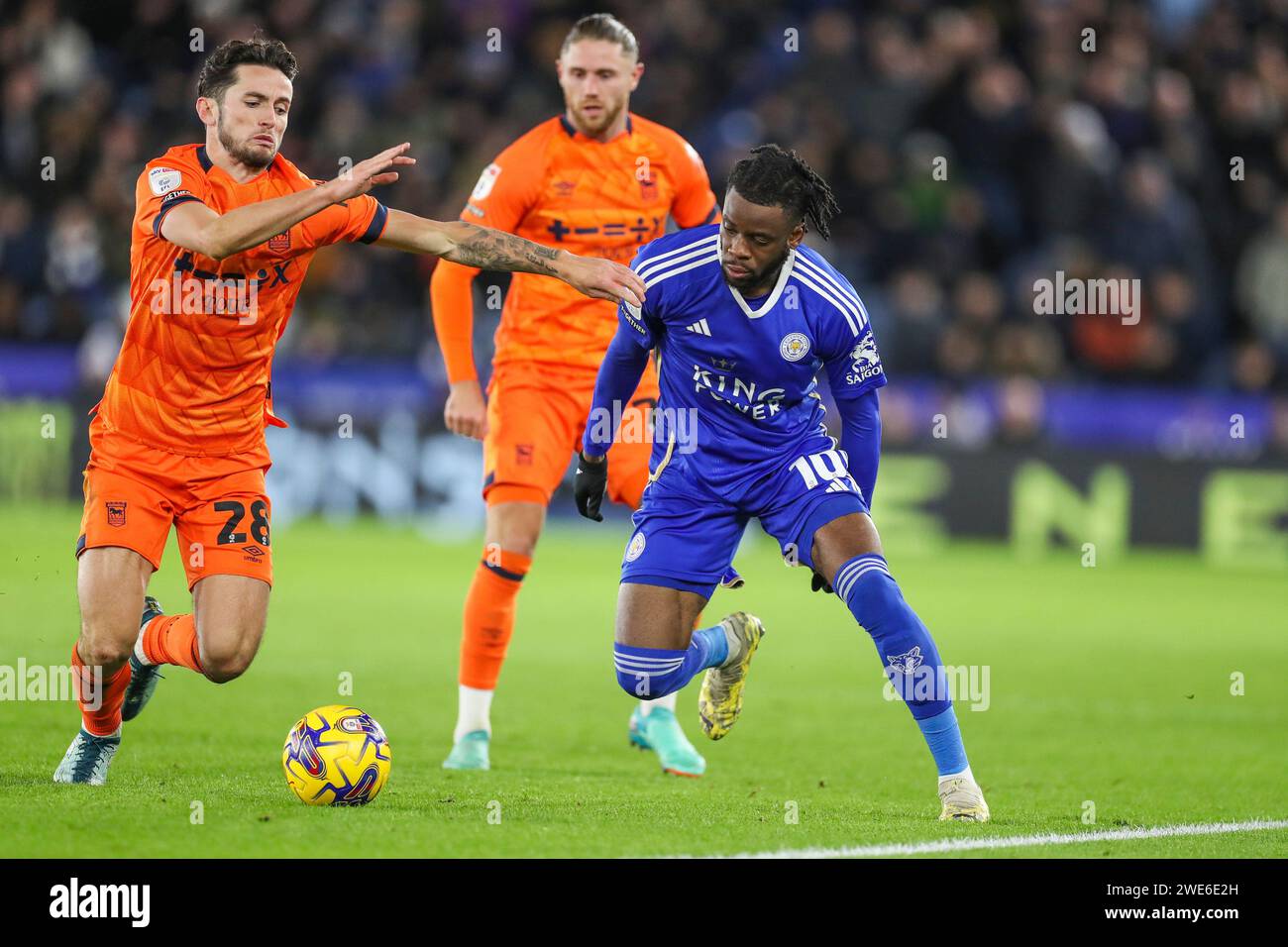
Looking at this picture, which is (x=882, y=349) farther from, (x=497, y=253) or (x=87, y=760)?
(x=87, y=760)

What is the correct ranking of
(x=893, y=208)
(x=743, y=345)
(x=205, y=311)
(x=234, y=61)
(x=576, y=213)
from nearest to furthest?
(x=234, y=61) < (x=205, y=311) < (x=743, y=345) < (x=576, y=213) < (x=893, y=208)

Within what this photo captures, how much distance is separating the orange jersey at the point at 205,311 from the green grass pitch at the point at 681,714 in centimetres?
129

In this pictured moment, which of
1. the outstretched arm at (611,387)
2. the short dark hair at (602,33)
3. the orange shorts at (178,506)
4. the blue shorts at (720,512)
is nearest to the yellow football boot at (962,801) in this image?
the blue shorts at (720,512)

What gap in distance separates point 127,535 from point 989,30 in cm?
1515

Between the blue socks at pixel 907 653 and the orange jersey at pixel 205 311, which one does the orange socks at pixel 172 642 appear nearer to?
the orange jersey at pixel 205 311

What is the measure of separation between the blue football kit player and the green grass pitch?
0.63 meters

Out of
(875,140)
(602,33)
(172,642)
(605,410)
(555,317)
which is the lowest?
(172,642)

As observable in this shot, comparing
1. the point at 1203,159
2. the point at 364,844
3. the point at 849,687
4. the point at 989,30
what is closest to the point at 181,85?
the point at 989,30

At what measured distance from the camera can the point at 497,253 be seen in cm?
633

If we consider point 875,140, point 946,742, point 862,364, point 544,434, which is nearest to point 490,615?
point 544,434

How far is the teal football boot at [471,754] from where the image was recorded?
7.12m

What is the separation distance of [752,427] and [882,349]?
35.7ft

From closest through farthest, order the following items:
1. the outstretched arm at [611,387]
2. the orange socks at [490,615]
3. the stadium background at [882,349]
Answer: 1. the outstretched arm at [611,387]
2. the orange socks at [490,615]
3. the stadium background at [882,349]

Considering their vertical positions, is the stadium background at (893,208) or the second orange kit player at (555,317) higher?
the stadium background at (893,208)
